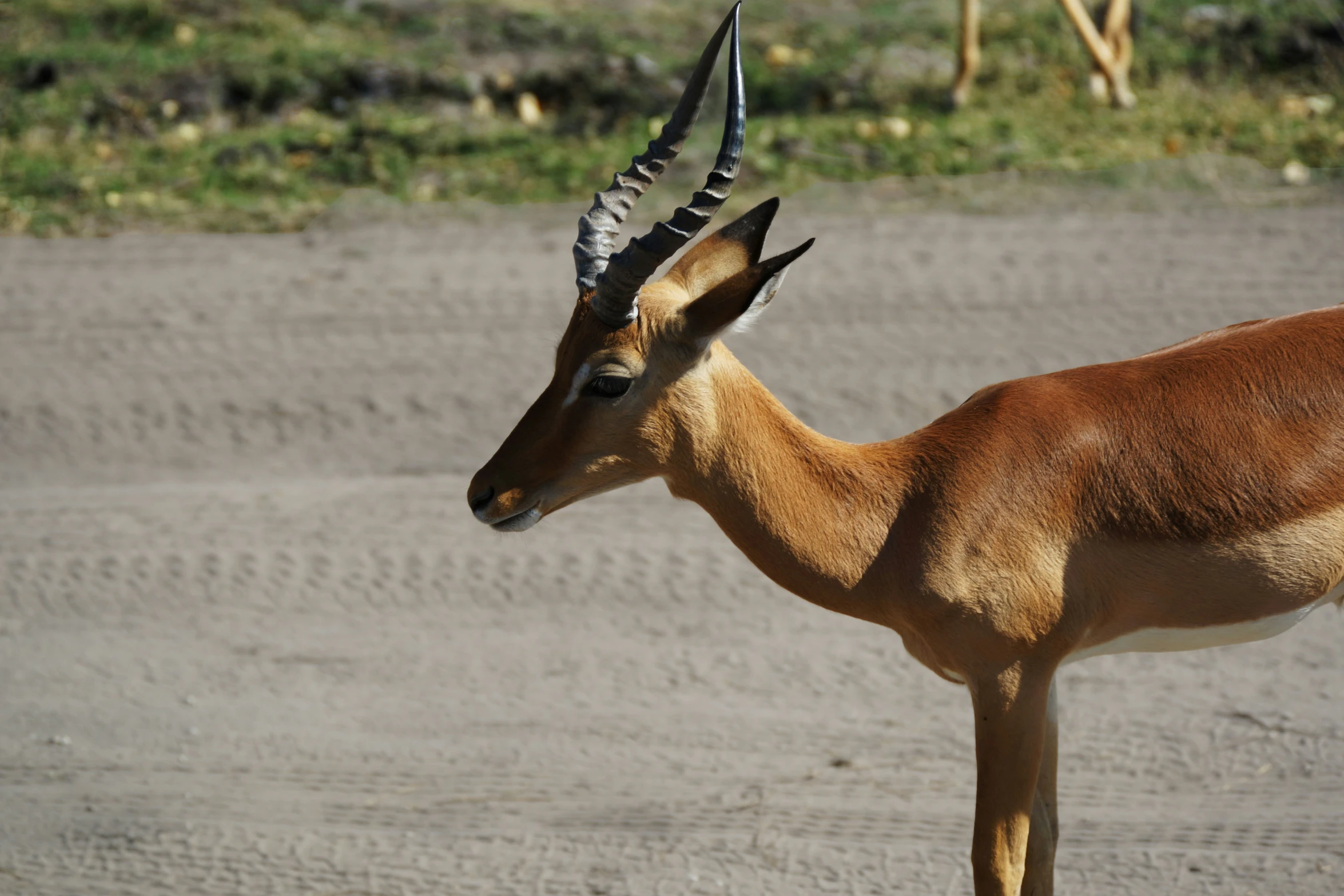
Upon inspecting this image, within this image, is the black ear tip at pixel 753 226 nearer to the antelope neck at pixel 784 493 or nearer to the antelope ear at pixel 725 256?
the antelope ear at pixel 725 256

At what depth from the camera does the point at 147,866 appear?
195 inches

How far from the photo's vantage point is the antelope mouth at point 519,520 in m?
3.64

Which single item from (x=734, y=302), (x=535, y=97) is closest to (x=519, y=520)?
(x=734, y=302)

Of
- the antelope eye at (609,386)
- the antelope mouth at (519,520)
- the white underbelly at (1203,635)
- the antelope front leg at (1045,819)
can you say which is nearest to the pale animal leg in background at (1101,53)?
the white underbelly at (1203,635)

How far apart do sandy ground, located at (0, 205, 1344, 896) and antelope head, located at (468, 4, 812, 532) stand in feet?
5.82

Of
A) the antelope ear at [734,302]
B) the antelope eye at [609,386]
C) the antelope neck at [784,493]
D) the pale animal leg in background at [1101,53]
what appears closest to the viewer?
the antelope ear at [734,302]

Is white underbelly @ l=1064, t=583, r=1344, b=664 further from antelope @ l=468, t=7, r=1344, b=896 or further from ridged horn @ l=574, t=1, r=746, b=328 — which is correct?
ridged horn @ l=574, t=1, r=746, b=328

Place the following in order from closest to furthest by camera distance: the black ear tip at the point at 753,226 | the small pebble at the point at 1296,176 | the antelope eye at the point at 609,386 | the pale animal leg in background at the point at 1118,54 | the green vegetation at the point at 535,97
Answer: the antelope eye at the point at 609,386 → the black ear tip at the point at 753,226 → the small pebble at the point at 1296,176 → the green vegetation at the point at 535,97 → the pale animal leg in background at the point at 1118,54

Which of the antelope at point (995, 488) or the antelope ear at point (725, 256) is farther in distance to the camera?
the antelope ear at point (725, 256)

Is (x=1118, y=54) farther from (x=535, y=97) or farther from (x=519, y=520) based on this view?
(x=519, y=520)

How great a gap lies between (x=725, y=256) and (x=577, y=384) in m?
0.57

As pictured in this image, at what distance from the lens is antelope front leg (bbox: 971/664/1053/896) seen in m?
3.63

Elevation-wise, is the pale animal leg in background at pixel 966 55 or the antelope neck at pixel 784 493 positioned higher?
the antelope neck at pixel 784 493

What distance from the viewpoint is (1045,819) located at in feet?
13.3
